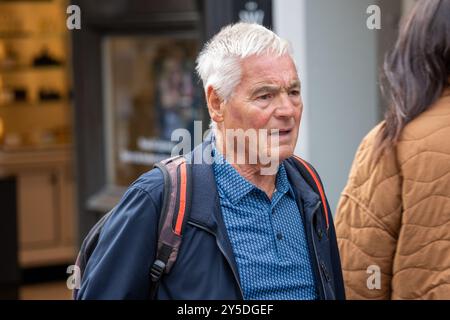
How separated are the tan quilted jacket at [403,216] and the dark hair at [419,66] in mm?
31

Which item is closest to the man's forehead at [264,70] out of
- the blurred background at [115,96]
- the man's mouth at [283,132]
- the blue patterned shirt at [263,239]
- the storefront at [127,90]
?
the man's mouth at [283,132]

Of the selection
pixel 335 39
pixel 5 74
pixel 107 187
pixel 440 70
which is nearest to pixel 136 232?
pixel 440 70

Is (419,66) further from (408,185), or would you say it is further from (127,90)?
(127,90)

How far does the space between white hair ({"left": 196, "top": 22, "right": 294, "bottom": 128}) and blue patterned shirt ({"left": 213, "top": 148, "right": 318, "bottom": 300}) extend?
0.19 meters

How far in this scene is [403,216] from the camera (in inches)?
108

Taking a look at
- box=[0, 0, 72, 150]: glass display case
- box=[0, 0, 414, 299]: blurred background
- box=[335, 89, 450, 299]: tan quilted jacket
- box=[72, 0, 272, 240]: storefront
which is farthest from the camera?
box=[0, 0, 72, 150]: glass display case

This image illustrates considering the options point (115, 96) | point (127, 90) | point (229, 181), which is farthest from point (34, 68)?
point (229, 181)

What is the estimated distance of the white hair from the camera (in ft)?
7.31

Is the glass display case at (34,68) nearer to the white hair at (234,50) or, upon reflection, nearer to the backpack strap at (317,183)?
the backpack strap at (317,183)

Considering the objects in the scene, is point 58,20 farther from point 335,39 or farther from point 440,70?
point 440,70

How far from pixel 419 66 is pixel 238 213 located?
87cm

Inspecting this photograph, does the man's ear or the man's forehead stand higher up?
the man's forehead

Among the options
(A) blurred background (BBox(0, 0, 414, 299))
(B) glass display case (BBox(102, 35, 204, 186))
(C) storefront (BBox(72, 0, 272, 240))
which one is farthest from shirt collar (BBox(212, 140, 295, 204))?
(B) glass display case (BBox(102, 35, 204, 186))

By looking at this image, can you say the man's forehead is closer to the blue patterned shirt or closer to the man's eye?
the man's eye
